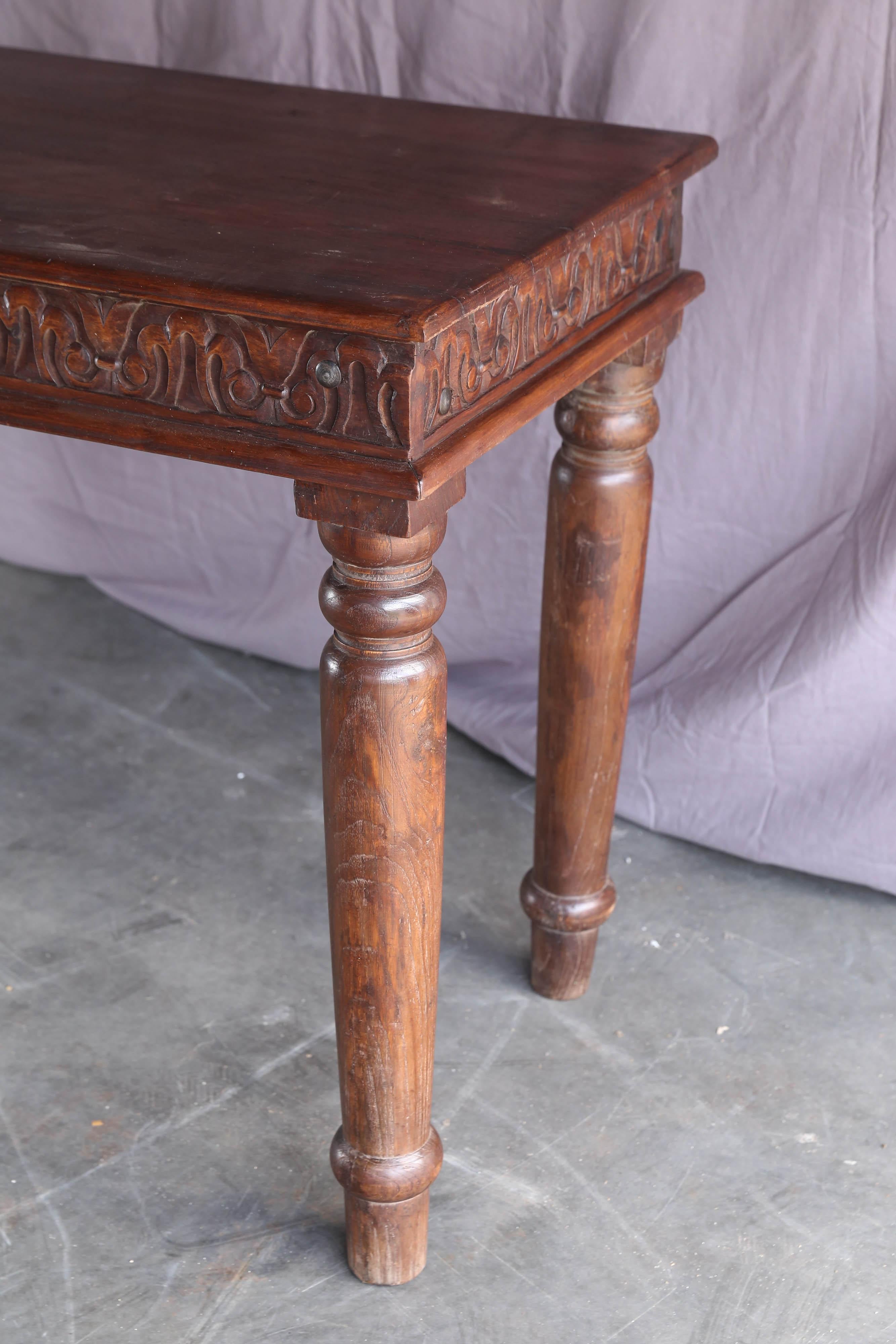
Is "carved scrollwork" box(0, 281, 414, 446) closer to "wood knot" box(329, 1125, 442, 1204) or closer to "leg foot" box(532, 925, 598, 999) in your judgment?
"wood knot" box(329, 1125, 442, 1204)

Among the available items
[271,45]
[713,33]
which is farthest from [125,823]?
[713,33]

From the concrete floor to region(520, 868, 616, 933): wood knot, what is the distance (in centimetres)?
10

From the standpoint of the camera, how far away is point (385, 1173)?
1.16 meters

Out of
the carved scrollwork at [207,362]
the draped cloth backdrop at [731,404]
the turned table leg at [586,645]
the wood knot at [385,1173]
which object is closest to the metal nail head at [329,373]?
the carved scrollwork at [207,362]

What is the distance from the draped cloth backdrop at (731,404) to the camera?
5.27ft

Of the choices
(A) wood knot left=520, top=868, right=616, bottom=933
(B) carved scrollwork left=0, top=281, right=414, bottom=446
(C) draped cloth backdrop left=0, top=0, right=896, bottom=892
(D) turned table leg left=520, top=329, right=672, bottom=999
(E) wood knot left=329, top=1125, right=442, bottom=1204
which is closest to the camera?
(B) carved scrollwork left=0, top=281, right=414, bottom=446

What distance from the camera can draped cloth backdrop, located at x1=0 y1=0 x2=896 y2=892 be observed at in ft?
5.27

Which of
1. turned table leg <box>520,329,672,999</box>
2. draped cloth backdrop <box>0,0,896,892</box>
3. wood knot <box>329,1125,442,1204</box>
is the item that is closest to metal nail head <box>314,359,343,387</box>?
turned table leg <box>520,329,672,999</box>

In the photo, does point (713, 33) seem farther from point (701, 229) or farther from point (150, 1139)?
point (150, 1139)

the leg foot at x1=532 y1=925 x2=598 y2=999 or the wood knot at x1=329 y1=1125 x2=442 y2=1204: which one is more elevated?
the wood knot at x1=329 y1=1125 x2=442 y2=1204

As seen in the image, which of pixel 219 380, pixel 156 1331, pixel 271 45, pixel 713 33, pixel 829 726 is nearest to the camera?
pixel 219 380

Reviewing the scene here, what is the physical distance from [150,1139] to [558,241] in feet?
2.73

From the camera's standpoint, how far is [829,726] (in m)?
1.73

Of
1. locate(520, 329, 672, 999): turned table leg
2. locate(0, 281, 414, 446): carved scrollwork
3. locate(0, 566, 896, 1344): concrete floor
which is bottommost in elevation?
locate(0, 566, 896, 1344): concrete floor
